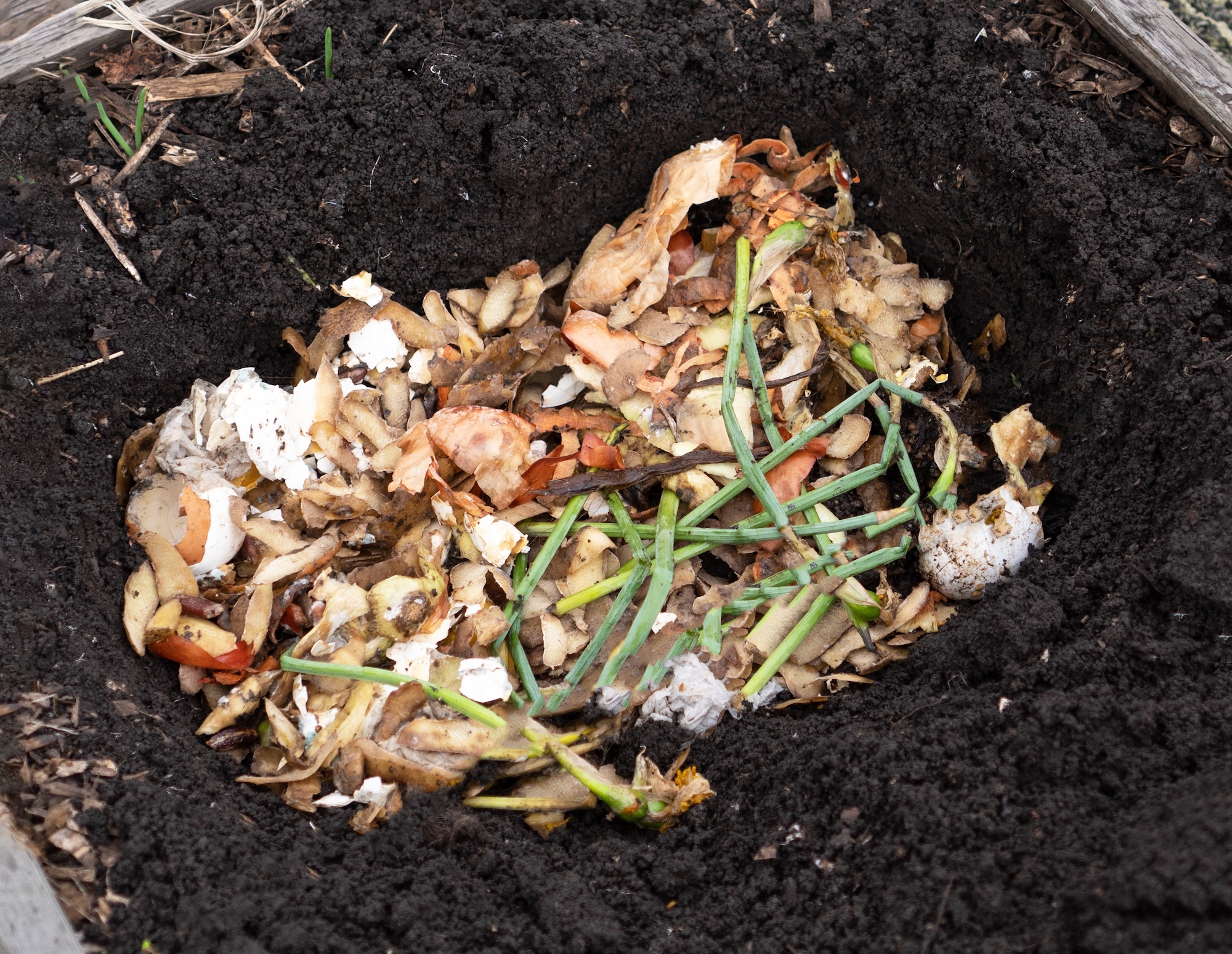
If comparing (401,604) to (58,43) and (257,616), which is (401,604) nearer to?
(257,616)

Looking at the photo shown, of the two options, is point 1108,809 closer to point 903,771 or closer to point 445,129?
point 903,771

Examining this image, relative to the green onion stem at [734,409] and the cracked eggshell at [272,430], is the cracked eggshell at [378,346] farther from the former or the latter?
the green onion stem at [734,409]

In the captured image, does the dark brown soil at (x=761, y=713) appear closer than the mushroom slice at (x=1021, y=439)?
Yes

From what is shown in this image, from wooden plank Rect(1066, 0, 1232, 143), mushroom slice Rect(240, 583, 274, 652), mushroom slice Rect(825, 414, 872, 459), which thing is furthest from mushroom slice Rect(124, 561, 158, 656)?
wooden plank Rect(1066, 0, 1232, 143)

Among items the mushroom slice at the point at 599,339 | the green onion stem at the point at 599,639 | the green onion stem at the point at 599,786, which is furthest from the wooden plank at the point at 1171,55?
the green onion stem at the point at 599,786

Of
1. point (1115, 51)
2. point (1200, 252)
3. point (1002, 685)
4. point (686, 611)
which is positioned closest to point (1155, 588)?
point (1002, 685)

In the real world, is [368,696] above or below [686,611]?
below
